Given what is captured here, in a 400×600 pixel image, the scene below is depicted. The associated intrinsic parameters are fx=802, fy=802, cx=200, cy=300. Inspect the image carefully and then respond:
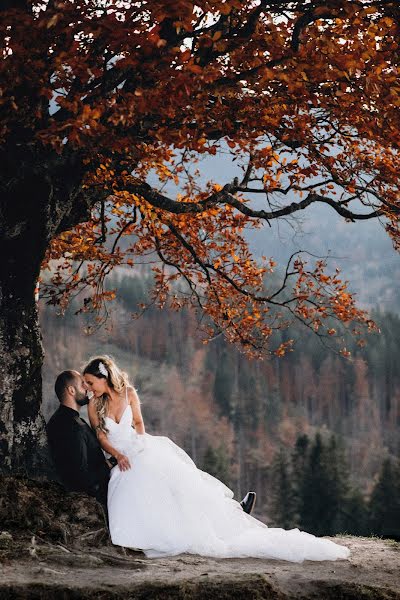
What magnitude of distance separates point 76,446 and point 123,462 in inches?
28.4

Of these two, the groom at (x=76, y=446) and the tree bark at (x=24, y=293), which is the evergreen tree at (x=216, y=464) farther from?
the groom at (x=76, y=446)

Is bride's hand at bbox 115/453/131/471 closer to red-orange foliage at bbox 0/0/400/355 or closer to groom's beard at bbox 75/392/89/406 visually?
groom's beard at bbox 75/392/89/406

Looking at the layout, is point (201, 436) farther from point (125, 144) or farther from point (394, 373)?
point (125, 144)

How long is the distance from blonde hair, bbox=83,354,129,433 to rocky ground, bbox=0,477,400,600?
1.21 m

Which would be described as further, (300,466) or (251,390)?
(251,390)

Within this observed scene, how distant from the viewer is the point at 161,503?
10.8 metres

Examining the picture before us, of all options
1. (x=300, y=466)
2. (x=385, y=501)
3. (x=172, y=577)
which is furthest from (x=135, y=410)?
(x=300, y=466)

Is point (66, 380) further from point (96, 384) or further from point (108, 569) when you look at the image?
point (108, 569)

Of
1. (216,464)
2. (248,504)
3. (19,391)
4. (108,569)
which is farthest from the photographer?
(216,464)

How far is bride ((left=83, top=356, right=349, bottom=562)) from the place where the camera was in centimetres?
1058

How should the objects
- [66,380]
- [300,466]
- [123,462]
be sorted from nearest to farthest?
[123,462]
[66,380]
[300,466]

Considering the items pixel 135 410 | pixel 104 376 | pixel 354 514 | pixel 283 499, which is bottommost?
pixel 354 514

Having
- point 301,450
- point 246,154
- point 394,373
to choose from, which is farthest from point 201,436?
point 246,154

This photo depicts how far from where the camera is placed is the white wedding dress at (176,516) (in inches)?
416
